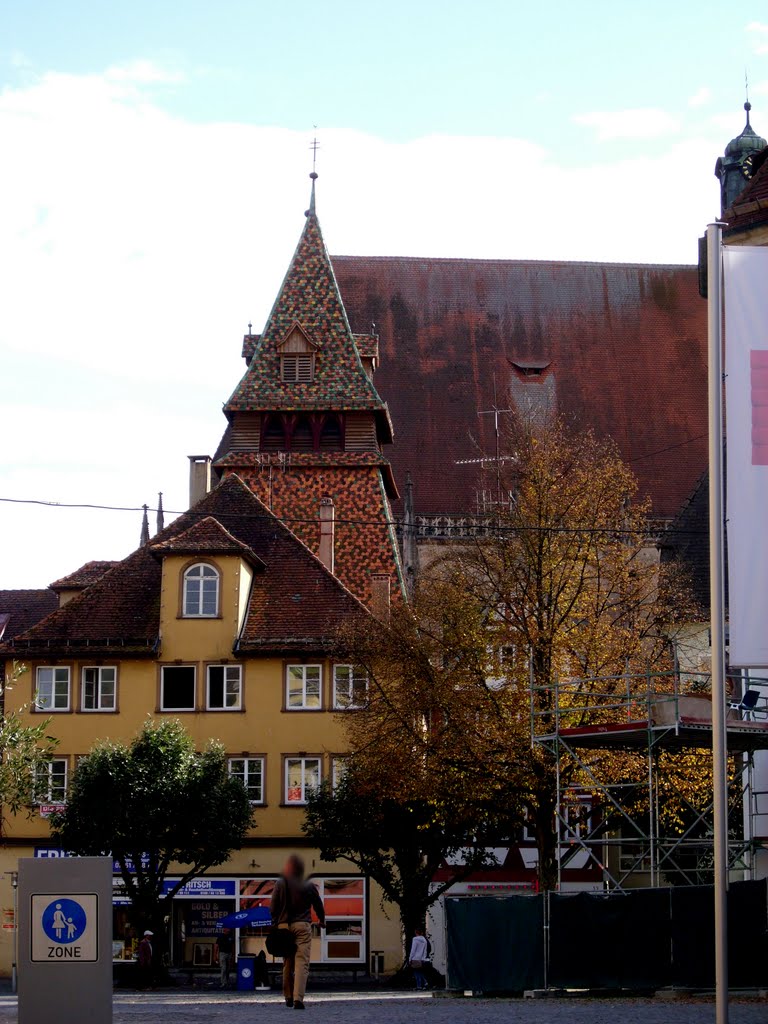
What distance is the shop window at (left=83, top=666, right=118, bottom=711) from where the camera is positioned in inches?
1538

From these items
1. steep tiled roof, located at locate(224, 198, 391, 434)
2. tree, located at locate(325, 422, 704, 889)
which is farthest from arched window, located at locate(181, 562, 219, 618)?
steep tiled roof, located at locate(224, 198, 391, 434)

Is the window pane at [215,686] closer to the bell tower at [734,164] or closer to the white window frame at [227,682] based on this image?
the white window frame at [227,682]

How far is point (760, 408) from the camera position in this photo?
16625mm

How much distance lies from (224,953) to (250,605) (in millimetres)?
8353

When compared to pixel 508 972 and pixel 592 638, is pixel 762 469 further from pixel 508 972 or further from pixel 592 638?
pixel 592 638

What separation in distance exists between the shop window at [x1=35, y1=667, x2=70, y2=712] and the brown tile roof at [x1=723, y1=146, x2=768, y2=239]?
18330 mm

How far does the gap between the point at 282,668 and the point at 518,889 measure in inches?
297

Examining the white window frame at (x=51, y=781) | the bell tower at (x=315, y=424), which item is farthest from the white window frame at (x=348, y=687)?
the bell tower at (x=315, y=424)

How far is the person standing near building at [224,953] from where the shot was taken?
111 feet

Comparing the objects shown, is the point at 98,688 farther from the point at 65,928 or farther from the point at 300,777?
the point at 65,928

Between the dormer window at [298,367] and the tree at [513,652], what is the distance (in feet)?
61.0

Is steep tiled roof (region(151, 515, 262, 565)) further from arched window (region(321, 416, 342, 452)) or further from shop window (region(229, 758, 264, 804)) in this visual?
arched window (region(321, 416, 342, 452))

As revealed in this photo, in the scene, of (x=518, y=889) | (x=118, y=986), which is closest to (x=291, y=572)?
(x=518, y=889)

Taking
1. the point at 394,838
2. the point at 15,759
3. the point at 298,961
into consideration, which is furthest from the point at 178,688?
the point at 298,961
